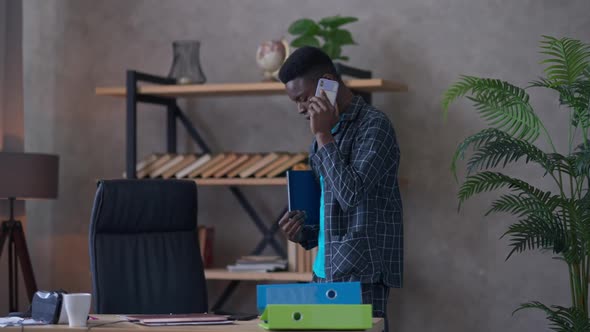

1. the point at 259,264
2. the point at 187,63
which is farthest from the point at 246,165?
the point at 187,63

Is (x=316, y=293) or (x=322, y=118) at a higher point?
(x=322, y=118)

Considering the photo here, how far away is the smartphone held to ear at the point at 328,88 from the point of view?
2812 mm

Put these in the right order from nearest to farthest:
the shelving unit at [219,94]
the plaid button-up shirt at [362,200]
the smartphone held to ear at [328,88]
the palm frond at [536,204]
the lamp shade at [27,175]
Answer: the plaid button-up shirt at [362,200] < the smartphone held to ear at [328,88] < the palm frond at [536,204] < the lamp shade at [27,175] < the shelving unit at [219,94]

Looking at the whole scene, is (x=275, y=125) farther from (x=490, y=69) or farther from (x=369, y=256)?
(x=369, y=256)

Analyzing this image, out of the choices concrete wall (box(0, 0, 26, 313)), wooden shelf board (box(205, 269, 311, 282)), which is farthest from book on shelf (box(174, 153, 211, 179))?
concrete wall (box(0, 0, 26, 313))

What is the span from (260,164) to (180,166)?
0.43 m

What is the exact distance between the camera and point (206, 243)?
4891 mm

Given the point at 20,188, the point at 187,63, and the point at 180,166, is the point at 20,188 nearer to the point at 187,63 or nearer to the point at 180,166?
the point at 180,166

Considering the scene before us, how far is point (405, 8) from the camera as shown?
15.8 feet

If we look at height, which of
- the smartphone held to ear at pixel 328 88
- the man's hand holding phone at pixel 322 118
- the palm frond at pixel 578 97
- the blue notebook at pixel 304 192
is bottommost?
the blue notebook at pixel 304 192

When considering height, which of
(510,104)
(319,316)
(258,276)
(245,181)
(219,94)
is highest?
(219,94)

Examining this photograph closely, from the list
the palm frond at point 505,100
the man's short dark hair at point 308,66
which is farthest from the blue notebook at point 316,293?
Answer: the palm frond at point 505,100

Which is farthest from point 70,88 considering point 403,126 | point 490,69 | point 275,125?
point 490,69

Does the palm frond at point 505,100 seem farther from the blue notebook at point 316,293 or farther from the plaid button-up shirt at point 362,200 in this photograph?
the blue notebook at point 316,293
